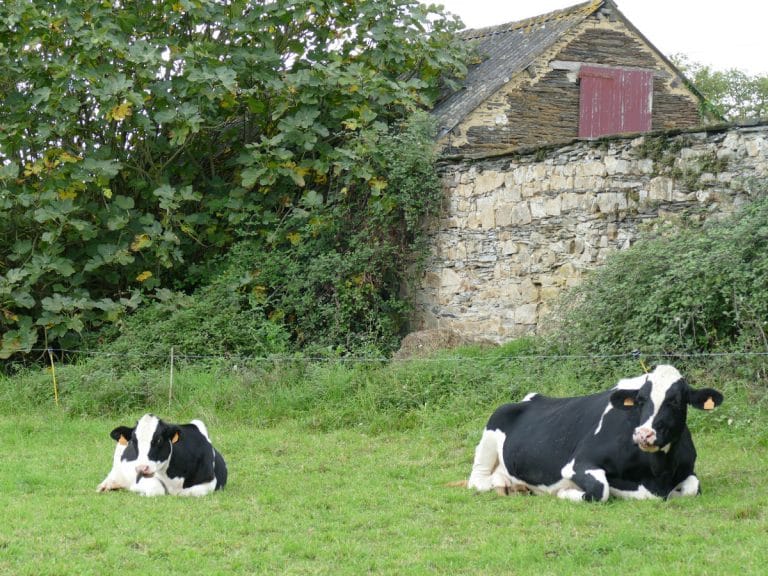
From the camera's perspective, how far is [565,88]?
19531mm

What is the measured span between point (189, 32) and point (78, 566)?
12.9 metres

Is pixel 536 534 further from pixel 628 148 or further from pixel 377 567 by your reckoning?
pixel 628 148

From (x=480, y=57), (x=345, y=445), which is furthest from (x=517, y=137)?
(x=345, y=445)

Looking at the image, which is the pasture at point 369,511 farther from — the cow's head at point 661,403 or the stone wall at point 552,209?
the stone wall at point 552,209

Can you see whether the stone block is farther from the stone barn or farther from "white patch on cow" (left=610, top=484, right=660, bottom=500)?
"white patch on cow" (left=610, top=484, right=660, bottom=500)

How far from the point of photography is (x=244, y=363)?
14.6 m

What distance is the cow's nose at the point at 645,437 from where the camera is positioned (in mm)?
7684

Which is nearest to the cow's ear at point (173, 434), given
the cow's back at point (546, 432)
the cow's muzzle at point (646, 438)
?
the cow's back at point (546, 432)

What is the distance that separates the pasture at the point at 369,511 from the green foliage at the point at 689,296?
0.84 metres

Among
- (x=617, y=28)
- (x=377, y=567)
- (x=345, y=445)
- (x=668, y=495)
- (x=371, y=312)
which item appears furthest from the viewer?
(x=617, y=28)

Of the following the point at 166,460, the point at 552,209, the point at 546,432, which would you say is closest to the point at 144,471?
the point at 166,460

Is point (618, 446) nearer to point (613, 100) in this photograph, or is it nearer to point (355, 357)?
point (355, 357)

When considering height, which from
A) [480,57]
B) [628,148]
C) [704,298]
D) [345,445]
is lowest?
[345,445]

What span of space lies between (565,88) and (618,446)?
1242 centimetres
